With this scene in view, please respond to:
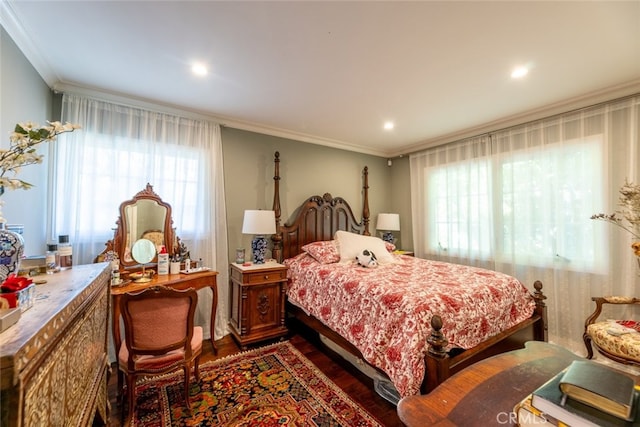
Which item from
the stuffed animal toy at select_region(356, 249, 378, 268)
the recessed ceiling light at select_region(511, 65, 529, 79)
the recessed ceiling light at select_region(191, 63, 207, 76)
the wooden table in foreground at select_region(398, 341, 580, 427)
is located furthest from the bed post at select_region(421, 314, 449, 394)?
the recessed ceiling light at select_region(191, 63, 207, 76)

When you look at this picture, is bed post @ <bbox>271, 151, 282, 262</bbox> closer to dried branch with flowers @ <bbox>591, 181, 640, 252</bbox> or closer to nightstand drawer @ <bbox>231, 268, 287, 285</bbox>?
nightstand drawer @ <bbox>231, 268, 287, 285</bbox>

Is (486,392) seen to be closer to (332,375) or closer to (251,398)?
(332,375)

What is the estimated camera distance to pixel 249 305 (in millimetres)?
2678

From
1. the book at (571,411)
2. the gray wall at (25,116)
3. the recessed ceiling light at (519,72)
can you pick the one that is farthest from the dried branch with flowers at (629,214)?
the gray wall at (25,116)

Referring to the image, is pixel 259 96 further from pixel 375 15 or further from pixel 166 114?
pixel 375 15

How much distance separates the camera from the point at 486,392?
40.2 inches

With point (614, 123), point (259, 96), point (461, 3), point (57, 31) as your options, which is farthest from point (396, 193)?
point (57, 31)

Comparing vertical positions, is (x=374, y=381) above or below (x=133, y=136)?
below

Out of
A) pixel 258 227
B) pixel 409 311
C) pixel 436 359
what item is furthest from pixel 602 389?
pixel 258 227

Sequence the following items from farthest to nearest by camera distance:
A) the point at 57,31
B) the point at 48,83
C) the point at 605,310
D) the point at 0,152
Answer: the point at 605,310
the point at 48,83
the point at 57,31
the point at 0,152

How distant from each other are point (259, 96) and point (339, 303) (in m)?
2.10

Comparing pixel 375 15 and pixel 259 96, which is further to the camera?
pixel 259 96

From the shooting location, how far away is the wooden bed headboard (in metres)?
3.34

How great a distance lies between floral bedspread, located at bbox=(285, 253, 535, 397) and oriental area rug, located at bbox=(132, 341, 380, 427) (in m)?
0.40
